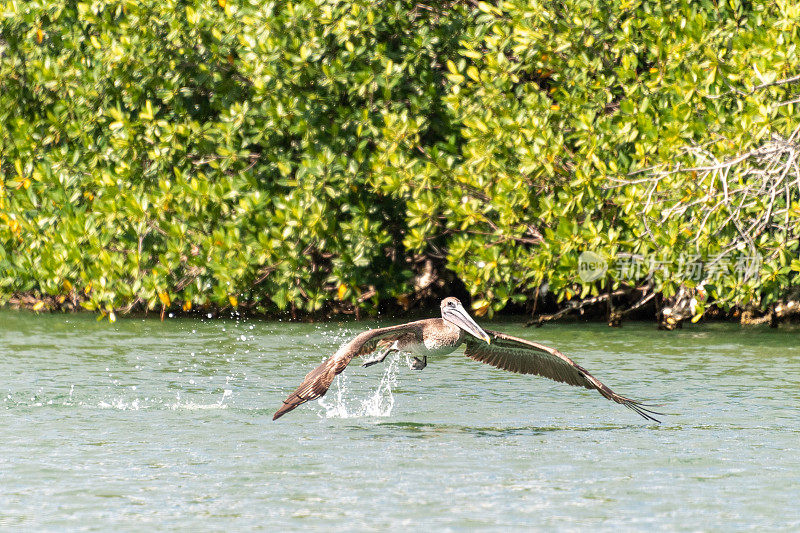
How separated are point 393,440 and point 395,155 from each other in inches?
208

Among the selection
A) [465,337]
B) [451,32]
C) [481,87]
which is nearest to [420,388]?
[465,337]

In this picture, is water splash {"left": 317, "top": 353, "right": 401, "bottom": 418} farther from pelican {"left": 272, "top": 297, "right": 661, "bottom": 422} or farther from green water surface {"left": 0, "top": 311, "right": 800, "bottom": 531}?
pelican {"left": 272, "top": 297, "right": 661, "bottom": 422}

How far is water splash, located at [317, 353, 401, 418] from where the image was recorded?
9.81 metres

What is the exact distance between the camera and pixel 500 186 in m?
13.2

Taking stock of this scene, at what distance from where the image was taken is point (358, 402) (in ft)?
33.8

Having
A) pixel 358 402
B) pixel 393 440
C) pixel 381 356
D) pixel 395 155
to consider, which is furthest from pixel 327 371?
pixel 395 155

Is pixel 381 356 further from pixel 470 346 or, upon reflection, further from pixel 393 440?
pixel 470 346

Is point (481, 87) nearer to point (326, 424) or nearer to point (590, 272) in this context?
Answer: point (590, 272)

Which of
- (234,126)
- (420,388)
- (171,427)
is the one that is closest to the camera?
(171,427)

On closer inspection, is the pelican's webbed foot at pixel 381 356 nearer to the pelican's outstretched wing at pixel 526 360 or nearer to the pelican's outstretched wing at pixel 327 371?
the pelican's outstretched wing at pixel 327 371

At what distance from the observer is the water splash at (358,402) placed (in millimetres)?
9812

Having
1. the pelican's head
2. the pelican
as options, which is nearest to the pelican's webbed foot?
the pelican

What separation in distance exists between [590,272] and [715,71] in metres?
2.40

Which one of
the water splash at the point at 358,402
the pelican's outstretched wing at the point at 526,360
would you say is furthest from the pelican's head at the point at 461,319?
the water splash at the point at 358,402
